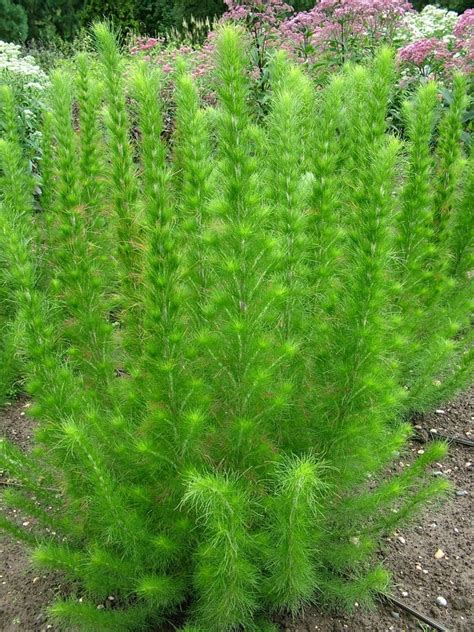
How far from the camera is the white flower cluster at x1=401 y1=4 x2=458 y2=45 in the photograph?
22.1ft

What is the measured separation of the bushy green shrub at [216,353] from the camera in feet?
5.14

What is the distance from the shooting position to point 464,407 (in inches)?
131

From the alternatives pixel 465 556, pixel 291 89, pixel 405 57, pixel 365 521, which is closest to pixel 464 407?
pixel 465 556

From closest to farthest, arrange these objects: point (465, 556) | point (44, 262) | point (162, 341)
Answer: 1. point (162, 341)
2. point (465, 556)
3. point (44, 262)

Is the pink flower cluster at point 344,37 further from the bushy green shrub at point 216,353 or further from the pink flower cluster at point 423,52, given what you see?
the bushy green shrub at point 216,353

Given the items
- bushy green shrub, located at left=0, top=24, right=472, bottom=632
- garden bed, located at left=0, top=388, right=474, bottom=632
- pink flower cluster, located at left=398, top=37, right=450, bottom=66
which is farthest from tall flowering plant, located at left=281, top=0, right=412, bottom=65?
garden bed, located at left=0, top=388, right=474, bottom=632

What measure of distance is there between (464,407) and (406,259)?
1.20m

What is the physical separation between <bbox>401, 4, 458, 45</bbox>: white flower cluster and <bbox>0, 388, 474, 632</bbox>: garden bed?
17.3ft

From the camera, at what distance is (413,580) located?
2.25 metres

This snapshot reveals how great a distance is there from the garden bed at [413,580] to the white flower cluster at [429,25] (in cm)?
528

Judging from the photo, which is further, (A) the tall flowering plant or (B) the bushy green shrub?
(A) the tall flowering plant

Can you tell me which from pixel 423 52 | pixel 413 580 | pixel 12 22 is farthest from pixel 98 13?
pixel 413 580

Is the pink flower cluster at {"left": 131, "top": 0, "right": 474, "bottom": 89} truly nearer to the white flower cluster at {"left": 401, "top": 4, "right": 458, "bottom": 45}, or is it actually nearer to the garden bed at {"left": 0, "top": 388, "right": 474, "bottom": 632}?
the white flower cluster at {"left": 401, "top": 4, "right": 458, "bottom": 45}

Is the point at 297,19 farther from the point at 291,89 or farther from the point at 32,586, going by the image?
the point at 32,586
